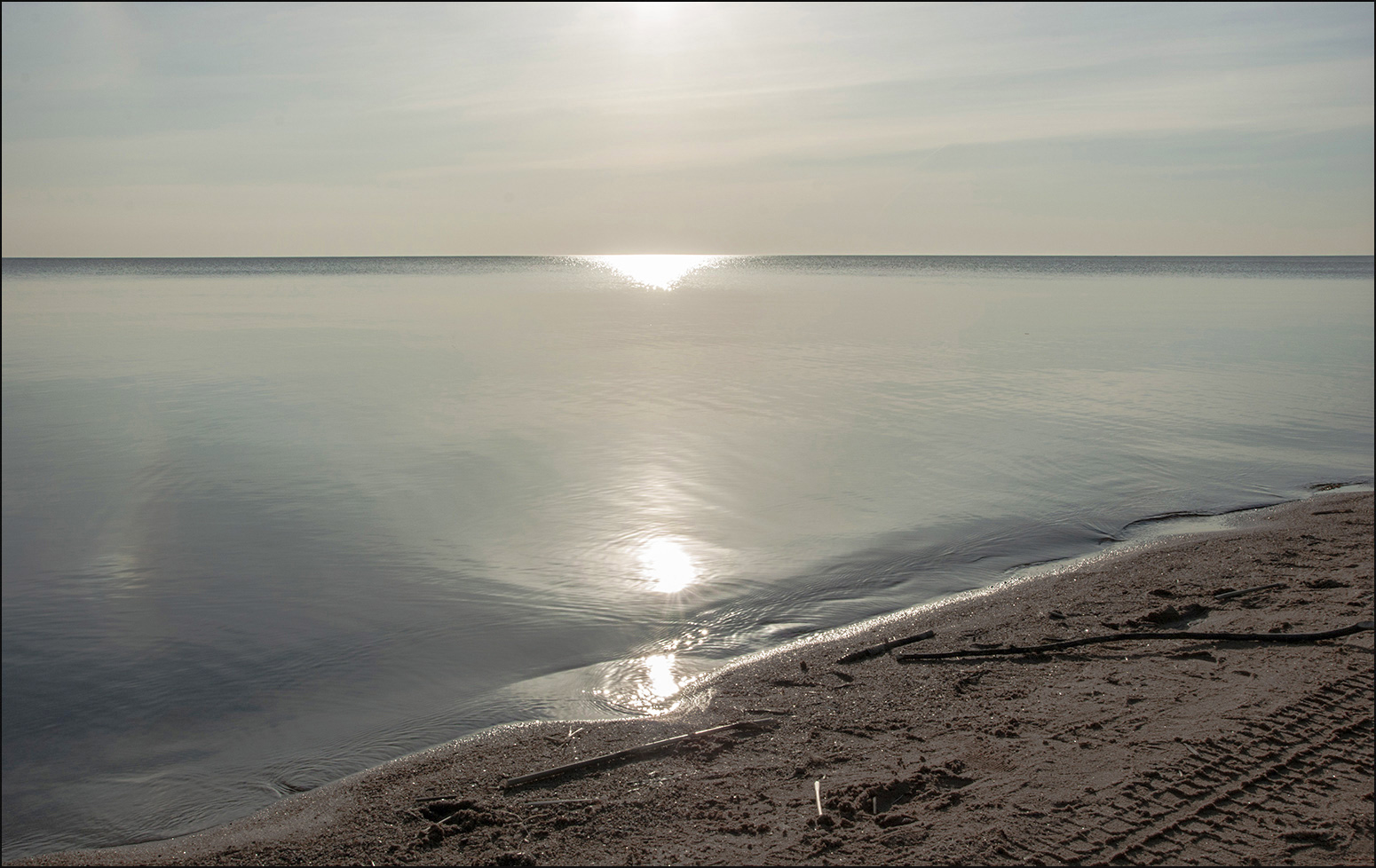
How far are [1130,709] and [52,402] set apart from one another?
20.6 metres

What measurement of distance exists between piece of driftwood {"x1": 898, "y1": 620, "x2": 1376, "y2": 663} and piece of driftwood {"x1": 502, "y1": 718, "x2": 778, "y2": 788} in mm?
1666

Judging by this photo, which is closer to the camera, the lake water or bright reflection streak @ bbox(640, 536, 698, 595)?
the lake water

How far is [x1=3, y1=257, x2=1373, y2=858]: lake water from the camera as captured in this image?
6.32m

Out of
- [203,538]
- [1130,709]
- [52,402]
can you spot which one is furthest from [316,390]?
[1130,709]

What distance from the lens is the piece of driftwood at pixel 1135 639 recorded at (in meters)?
6.64

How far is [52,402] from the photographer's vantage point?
17.8 metres

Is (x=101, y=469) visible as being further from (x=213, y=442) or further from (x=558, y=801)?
(x=558, y=801)

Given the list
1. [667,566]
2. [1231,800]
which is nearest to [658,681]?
[667,566]

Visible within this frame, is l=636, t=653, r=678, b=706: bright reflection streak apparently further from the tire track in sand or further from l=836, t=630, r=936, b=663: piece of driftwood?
the tire track in sand

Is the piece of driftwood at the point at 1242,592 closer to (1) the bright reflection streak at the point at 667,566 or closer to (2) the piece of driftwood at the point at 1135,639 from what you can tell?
(2) the piece of driftwood at the point at 1135,639

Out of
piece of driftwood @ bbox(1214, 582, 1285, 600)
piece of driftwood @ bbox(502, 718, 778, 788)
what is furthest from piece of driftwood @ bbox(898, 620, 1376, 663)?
piece of driftwood @ bbox(502, 718, 778, 788)

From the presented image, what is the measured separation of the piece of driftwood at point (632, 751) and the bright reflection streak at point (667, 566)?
308 cm

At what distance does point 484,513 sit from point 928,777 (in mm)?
7686

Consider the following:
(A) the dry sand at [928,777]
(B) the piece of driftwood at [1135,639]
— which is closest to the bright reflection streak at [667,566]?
(A) the dry sand at [928,777]
